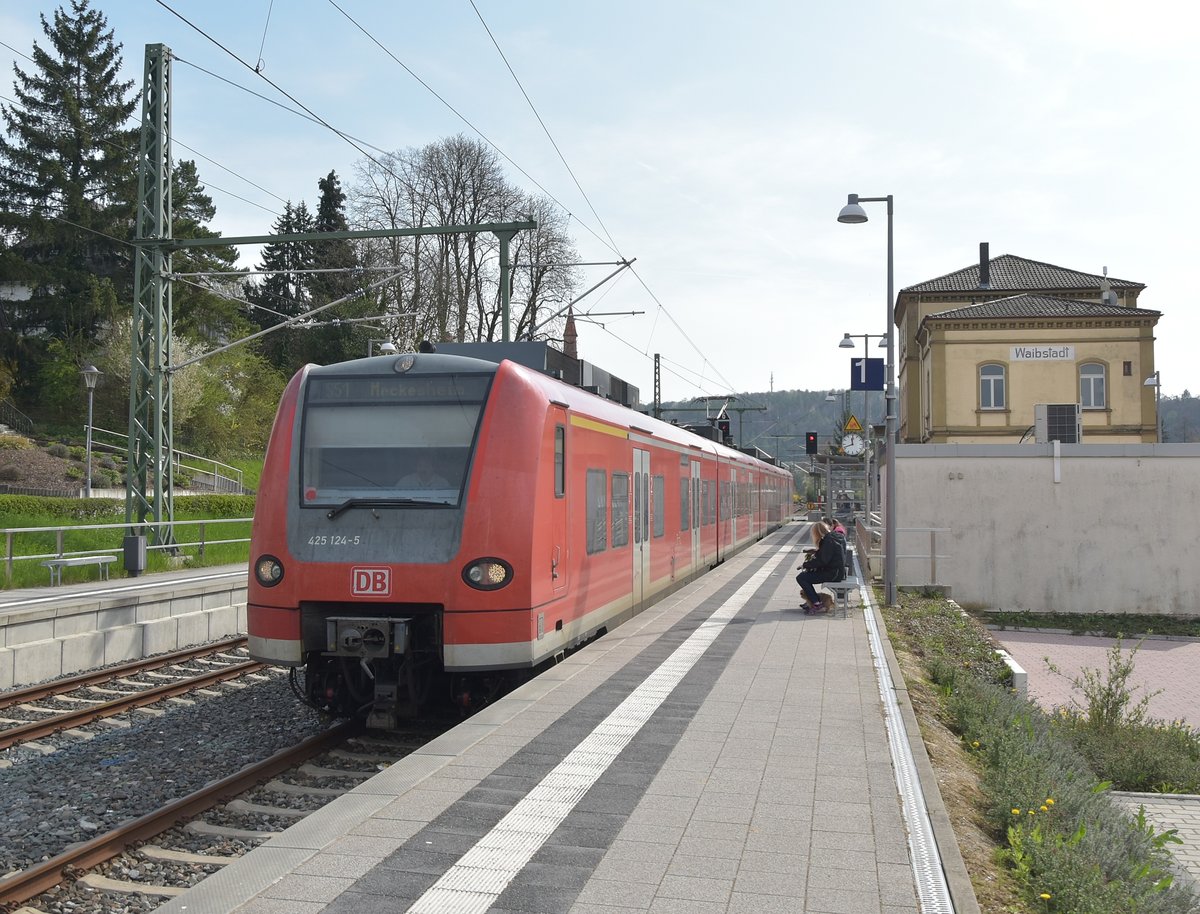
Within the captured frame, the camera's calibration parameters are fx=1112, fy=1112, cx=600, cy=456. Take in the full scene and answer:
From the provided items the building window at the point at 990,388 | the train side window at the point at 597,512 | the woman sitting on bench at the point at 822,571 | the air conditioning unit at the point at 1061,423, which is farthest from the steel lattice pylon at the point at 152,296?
the building window at the point at 990,388

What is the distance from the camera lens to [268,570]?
8711 millimetres

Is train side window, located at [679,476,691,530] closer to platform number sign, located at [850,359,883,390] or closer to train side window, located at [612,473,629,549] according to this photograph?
train side window, located at [612,473,629,549]

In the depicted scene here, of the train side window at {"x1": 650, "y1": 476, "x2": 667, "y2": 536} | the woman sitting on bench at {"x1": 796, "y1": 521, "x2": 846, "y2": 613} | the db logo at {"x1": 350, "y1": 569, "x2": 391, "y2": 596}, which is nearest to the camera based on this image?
the db logo at {"x1": 350, "y1": 569, "x2": 391, "y2": 596}

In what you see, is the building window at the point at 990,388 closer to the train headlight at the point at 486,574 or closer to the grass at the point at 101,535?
the grass at the point at 101,535

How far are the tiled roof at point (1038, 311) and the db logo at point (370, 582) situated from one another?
3630 cm

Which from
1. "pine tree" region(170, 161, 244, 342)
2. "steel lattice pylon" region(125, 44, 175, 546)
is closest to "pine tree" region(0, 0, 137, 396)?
"pine tree" region(170, 161, 244, 342)

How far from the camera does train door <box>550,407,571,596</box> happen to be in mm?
9352

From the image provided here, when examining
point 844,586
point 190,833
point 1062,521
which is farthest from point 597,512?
point 1062,521

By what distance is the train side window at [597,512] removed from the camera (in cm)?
1081

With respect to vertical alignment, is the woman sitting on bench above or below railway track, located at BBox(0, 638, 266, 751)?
above

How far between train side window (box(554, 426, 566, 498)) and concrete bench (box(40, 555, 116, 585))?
10377 mm

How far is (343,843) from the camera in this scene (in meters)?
5.25

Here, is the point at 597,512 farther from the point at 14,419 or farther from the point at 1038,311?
the point at 14,419

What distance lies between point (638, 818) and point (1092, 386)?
39.3m
